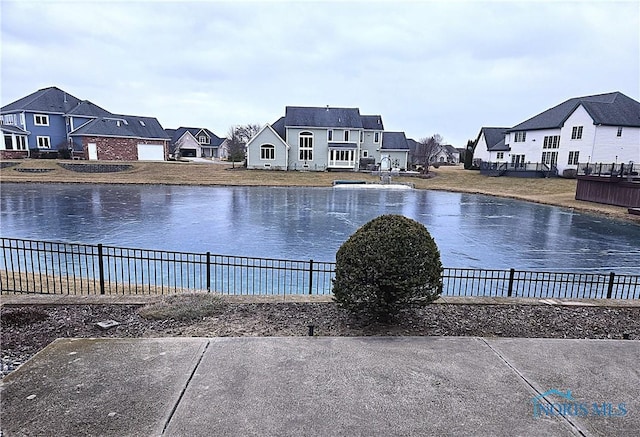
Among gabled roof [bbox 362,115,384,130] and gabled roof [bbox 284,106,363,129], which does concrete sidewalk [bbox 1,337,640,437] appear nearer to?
gabled roof [bbox 284,106,363,129]

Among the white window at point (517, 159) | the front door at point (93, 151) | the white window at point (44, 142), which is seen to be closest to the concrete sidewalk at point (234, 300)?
the white window at point (517, 159)

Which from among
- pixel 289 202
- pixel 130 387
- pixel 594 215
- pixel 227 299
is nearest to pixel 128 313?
pixel 227 299

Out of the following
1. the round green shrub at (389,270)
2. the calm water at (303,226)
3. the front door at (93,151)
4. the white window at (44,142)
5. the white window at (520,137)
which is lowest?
the calm water at (303,226)

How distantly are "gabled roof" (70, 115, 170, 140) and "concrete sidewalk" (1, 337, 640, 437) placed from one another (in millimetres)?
53413

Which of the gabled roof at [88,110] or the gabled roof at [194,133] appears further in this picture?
the gabled roof at [194,133]

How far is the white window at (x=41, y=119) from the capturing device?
4981 centimetres

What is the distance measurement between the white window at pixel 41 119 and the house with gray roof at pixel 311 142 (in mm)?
26250

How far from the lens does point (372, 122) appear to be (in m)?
55.5

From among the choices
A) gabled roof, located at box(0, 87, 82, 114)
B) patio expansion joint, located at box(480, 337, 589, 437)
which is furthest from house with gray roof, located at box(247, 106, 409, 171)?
patio expansion joint, located at box(480, 337, 589, 437)

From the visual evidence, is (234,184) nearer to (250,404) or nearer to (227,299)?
(227,299)

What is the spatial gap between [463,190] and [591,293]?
30.4 m

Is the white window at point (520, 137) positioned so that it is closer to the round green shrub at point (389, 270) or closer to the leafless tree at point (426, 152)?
the leafless tree at point (426, 152)

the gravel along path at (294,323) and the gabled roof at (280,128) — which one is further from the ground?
the gabled roof at (280,128)

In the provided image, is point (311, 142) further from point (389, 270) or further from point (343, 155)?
point (389, 270)
